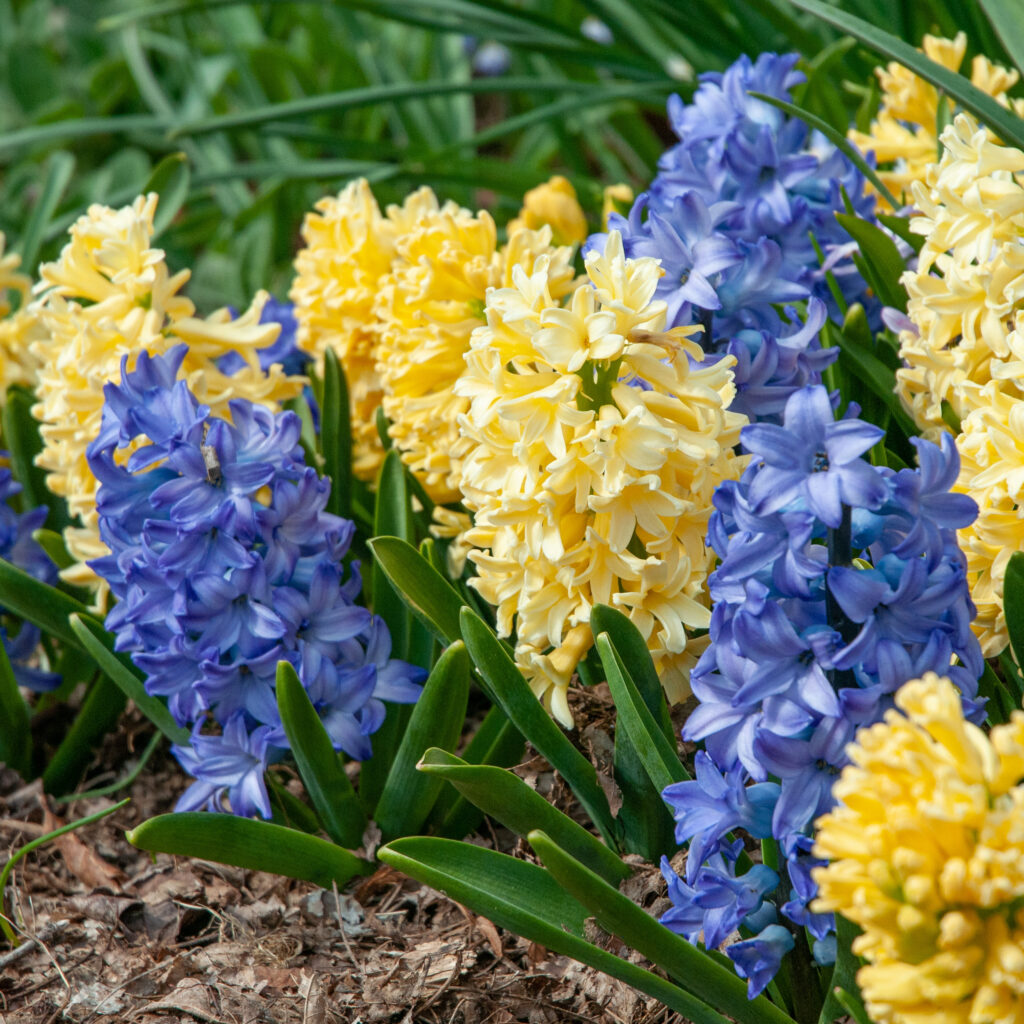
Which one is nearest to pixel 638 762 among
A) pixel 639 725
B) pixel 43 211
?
pixel 639 725

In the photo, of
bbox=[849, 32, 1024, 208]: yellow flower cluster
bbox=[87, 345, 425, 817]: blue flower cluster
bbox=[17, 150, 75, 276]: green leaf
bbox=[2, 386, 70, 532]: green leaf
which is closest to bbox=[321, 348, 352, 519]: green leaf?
bbox=[87, 345, 425, 817]: blue flower cluster

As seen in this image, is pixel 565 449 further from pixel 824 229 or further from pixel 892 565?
pixel 824 229

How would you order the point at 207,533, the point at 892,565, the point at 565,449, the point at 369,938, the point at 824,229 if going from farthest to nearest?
the point at 824,229
the point at 369,938
the point at 207,533
the point at 565,449
the point at 892,565

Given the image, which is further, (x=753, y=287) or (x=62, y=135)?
(x=62, y=135)

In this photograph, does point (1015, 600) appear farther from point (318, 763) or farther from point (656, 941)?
point (318, 763)

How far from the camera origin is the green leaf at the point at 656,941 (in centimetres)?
107

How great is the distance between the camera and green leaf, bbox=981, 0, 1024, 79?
1513 millimetres

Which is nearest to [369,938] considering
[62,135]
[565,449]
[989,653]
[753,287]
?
[565,449]

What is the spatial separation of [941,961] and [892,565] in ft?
1.13

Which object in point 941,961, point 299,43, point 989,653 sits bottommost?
point 989,653

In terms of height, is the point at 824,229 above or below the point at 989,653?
above

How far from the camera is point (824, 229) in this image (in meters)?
1.70

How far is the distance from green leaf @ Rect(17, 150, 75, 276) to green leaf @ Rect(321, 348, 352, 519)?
52.4 inches

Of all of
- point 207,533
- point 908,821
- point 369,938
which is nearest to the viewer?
point 908,821
